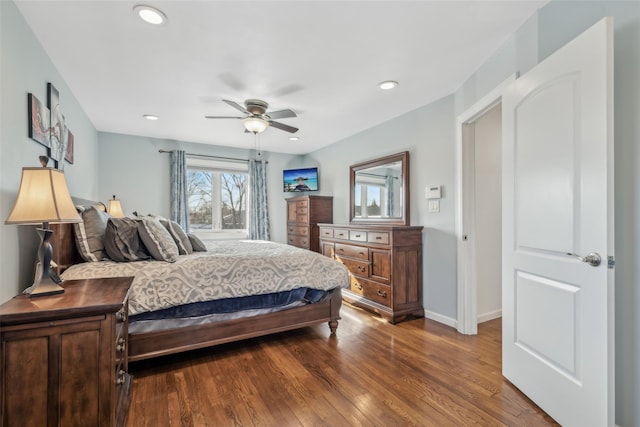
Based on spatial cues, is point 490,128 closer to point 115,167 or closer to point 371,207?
point 371,207

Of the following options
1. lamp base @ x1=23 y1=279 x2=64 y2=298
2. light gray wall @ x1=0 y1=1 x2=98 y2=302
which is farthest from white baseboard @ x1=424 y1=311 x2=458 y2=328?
light gray wall @ x1=0 y1=1 x2=98 y2=302

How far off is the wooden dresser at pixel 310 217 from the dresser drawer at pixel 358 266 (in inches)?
44.4

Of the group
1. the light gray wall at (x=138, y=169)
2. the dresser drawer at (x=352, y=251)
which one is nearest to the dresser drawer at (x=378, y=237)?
the dresser drawer at (x=352, y=251)

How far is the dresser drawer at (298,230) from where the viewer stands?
16.5ft

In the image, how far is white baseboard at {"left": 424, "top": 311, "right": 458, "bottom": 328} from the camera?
9.94 ft

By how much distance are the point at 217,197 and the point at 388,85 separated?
373 cm

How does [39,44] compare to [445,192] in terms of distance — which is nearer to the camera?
[39,44]

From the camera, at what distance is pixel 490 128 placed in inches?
126

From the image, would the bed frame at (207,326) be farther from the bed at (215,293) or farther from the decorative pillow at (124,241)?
the decorative pillow at (124,241)

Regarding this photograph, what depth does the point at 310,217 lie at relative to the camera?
4.93m

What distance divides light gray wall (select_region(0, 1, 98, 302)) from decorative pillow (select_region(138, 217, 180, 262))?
633 millimetres

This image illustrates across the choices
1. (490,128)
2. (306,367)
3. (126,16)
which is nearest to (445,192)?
(490,128)

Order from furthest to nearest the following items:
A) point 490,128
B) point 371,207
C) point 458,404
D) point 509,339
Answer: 1. point 371,207
2. point 490,128
3. point 509,339
4. point 458,404

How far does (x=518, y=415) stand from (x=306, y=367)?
53.4 inches
